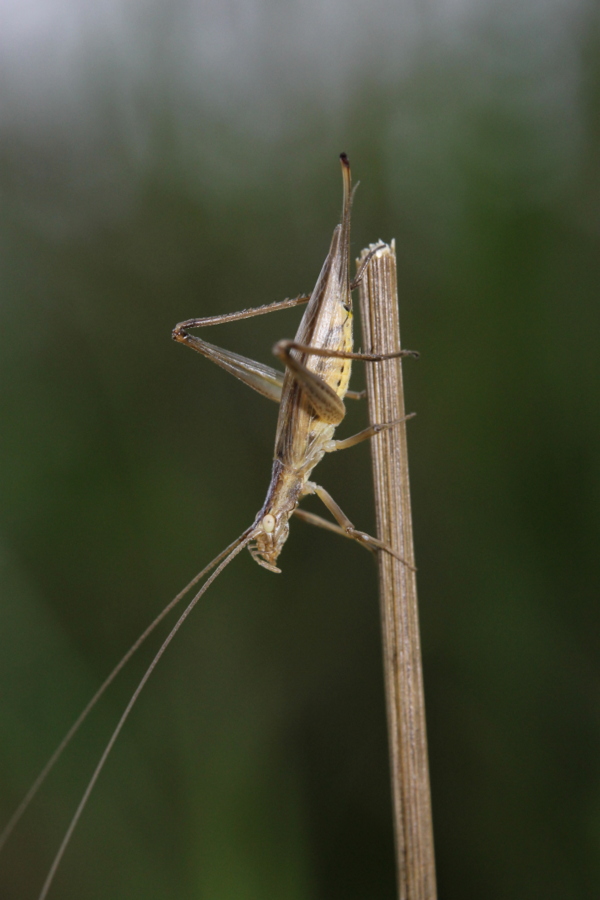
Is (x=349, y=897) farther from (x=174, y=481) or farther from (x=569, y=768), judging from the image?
(x=174, y=481)

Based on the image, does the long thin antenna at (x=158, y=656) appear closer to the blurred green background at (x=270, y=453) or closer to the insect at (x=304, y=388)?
the insect at (x=304, y=388)

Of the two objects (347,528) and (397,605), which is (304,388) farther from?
(397,605)

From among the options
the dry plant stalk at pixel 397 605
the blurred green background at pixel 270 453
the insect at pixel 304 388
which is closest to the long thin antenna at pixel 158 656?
the insect at pixel 304 388

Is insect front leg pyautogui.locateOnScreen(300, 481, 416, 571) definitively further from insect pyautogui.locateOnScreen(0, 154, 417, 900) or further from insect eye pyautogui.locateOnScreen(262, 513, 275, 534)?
insect eye pyautogui.locateOnScreen(262, 513, 275, 534)

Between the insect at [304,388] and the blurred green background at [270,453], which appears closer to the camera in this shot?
the insect at [304,388]

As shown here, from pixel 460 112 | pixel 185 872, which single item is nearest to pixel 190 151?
pixel 460 112

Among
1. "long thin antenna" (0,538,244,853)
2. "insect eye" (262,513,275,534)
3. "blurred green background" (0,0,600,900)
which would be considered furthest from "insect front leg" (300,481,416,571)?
"blurred green background" (0,0,600,900)
